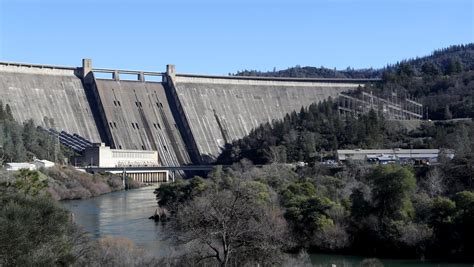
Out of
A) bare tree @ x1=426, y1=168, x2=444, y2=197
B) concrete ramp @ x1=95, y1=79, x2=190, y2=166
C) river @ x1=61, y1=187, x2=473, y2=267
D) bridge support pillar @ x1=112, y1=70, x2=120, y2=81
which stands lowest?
river @ x1=61, y1=187, x2=473, y2=267

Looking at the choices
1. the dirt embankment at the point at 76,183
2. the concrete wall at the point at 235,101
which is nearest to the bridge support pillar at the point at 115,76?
the concrete wall at the point at 235,101

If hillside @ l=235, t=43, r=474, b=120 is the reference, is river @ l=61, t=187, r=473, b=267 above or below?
below

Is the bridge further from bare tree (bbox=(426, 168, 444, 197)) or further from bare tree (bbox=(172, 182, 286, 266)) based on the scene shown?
bare tree (bbox=(172, 182, 286, 266))

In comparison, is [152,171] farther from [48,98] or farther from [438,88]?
[438,88]

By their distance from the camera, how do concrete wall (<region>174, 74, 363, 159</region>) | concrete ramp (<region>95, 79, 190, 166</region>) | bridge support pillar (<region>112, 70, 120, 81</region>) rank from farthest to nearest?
1. concrete wall (<region>174, 74, 363, 159</region>)
2. bridge support pillar (<region>112, 70, 120, 81</region>)
3. concrete ramp (<region>95, 79, 190, 166</region>)

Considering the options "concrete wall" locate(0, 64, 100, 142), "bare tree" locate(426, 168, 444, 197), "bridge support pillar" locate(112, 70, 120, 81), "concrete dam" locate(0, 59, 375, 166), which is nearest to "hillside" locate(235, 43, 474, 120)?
"concrete dam" locate(0, 59, 375, 166)

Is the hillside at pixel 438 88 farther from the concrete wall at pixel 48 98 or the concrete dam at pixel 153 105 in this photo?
the concrete wall at pixel 48 98
